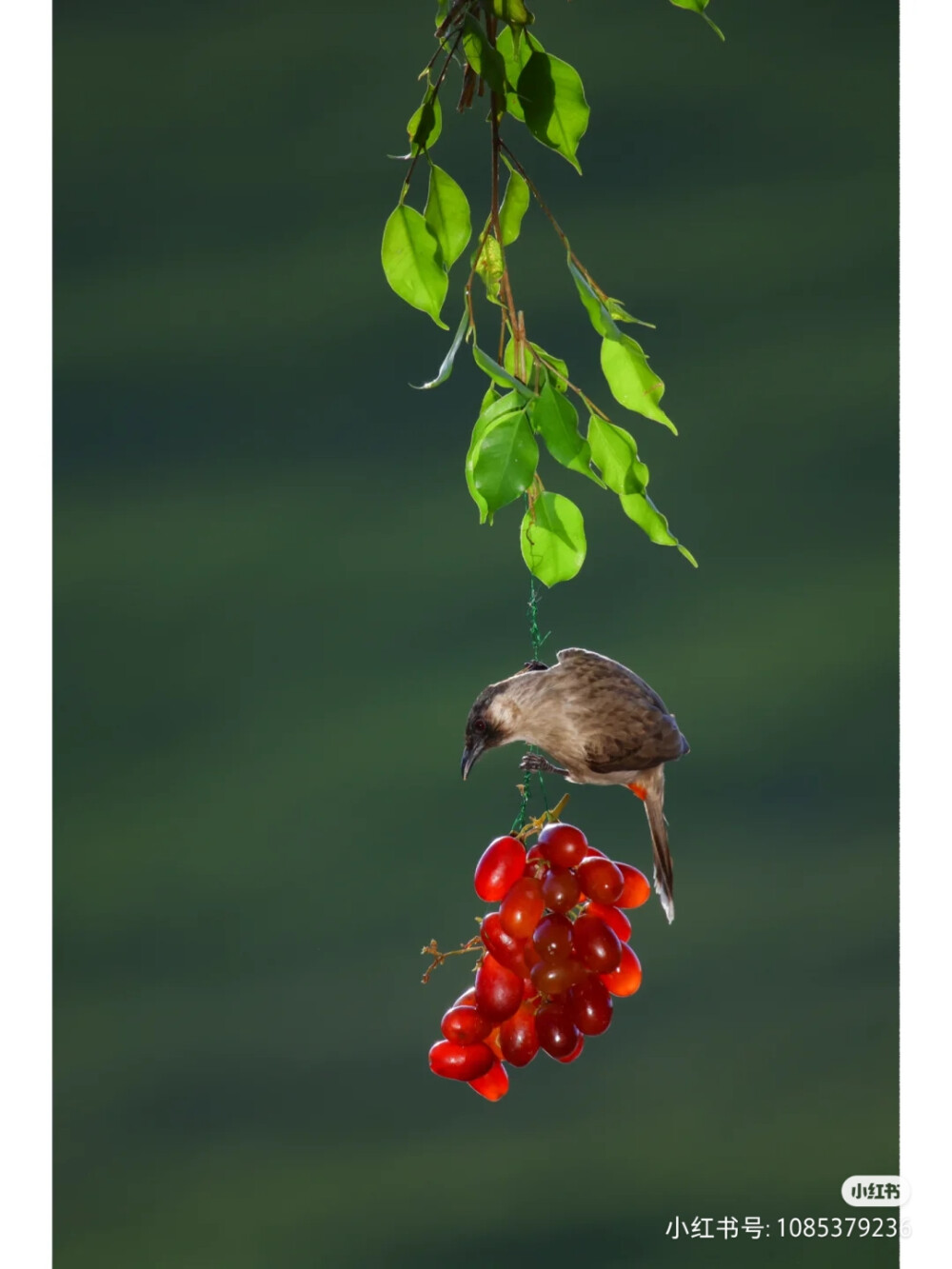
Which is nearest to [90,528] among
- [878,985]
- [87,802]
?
[87,802]

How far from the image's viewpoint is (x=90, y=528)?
5.56ft

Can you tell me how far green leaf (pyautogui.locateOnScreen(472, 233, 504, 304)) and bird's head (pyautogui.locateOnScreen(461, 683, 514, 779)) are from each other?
0.88ft

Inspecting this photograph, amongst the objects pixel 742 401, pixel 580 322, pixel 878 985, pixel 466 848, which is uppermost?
pixel 580 322

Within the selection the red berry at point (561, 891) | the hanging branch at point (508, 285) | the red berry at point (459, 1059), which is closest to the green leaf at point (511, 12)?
the hanging branch at point (508, 285)

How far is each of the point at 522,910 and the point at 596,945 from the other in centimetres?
5

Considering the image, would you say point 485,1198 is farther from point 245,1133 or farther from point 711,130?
point 711,130

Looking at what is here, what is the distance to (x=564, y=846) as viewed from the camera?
0.82 meters

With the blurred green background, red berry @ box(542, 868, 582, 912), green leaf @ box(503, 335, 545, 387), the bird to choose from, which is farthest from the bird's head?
the blurred green background

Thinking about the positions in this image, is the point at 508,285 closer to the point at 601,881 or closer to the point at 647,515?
the point at 647,515

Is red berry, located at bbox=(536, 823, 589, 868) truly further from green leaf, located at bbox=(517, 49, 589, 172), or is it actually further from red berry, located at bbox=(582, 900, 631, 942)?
green leaf, located at bbox=(517, 49, 589, 172)

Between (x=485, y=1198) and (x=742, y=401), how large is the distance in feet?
3.68

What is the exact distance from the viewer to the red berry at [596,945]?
79 cm

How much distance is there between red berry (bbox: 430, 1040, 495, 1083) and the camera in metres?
0.82

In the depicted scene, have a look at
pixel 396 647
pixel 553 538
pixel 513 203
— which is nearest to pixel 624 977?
pixel 553 538
